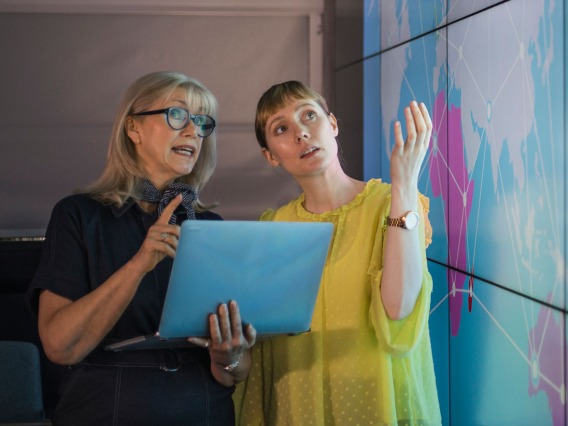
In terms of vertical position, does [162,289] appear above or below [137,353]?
above

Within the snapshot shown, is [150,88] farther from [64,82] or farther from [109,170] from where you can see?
[64,82]

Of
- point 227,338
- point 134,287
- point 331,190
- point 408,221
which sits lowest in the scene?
point 227,338

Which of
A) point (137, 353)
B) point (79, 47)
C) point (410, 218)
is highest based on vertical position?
point (79, 47)

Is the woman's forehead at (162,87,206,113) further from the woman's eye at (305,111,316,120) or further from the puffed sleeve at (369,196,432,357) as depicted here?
the puffed sleeve at (369,196,432,357)

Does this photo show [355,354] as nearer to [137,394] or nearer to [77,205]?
[137,394]

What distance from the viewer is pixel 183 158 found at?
2.23 metres

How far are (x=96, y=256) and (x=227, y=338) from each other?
419 mm

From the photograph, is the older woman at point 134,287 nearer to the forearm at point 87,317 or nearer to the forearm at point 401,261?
the forearm at point 87,317

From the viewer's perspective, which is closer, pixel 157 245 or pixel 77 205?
pixel 157 245

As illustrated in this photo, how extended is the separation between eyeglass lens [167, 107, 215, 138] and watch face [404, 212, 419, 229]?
68cm

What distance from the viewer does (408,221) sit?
1.92 metres

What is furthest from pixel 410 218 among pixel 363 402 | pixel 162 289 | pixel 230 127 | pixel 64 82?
pixel 64 82

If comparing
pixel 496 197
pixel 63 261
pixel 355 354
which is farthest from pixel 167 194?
pixel 496 197

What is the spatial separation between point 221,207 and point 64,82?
1106 millimetres
